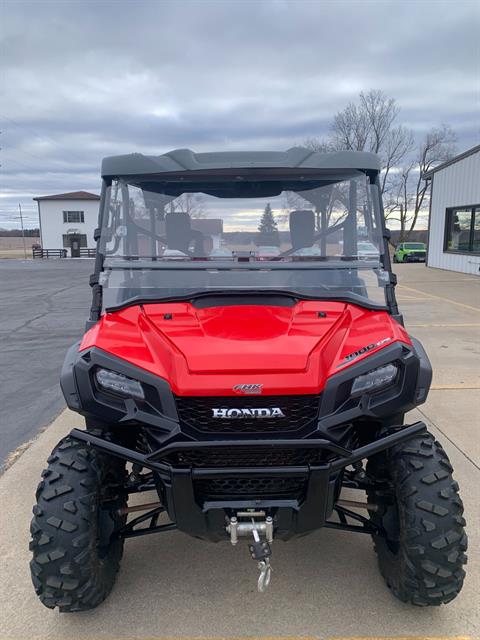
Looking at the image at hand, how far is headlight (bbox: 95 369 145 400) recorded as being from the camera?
2240mm

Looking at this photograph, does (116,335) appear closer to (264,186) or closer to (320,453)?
(320,453)

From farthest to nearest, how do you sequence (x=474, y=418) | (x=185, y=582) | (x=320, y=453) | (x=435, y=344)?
(x=435, y=344)
(x=474, y=418)
(x=185, y=582)
(x=320, y=453)

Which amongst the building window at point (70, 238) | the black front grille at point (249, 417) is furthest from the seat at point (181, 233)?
the building window at point (70, 238)

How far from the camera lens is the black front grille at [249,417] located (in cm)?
219

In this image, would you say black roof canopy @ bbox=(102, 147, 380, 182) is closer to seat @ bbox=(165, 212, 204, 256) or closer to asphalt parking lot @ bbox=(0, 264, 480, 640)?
seat @ bbox=(165, 212, 204, 256)

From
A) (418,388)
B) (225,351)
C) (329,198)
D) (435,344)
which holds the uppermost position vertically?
(329,198)

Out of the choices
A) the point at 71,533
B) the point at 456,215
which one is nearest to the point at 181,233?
the point at 71,533

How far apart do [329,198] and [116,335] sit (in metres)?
1.49

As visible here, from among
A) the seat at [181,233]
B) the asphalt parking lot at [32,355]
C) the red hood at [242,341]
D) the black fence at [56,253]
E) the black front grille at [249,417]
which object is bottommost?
the black fence at [56,253]

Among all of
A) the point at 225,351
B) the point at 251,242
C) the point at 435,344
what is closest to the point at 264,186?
the point at 251,242

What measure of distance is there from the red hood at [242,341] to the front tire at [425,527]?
53cm

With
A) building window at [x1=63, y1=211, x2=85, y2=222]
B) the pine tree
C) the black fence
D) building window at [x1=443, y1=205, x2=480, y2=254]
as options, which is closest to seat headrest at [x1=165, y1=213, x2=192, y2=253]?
the pine tree

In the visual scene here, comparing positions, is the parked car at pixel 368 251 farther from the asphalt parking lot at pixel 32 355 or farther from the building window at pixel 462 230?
the building window at pixel 462 230

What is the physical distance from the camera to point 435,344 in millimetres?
7770
